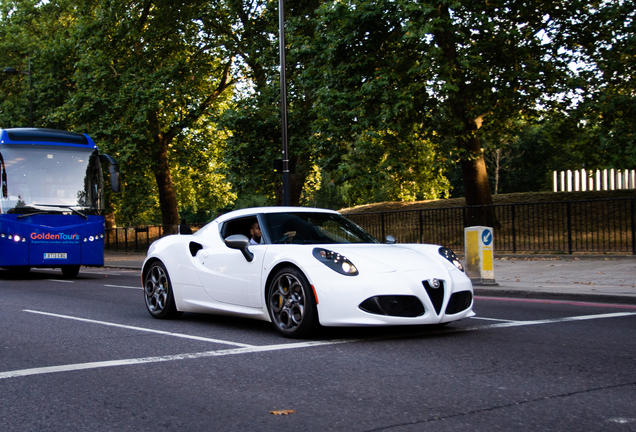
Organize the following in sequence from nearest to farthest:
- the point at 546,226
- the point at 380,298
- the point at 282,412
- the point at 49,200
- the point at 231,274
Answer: the point at 282,412 → the point at 380,298 → the point at 231,274 → the point at 49,200 → the point at 546,226

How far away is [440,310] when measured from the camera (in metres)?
6.43

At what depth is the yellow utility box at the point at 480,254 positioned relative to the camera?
41.4 feet

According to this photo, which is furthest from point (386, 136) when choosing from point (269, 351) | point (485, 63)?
point (269, 351)

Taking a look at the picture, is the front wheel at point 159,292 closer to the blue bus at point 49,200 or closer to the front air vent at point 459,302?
the front air vent at point 459,302

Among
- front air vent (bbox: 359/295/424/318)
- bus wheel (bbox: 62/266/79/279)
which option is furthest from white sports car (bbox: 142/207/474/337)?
bus wheel (bbox: 62/266/79/279)

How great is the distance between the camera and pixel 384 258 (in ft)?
21.6

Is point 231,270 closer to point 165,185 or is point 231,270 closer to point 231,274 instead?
point 231,274

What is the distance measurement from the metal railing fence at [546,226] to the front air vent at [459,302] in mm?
11470

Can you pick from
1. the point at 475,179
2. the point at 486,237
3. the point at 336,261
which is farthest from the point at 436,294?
the point at 475,179

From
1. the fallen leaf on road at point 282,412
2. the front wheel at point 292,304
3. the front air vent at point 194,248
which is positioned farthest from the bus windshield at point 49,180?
the fallen leaf on road at point 282,412

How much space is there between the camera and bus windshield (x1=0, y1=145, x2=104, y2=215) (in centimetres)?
1617

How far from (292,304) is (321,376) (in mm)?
1704

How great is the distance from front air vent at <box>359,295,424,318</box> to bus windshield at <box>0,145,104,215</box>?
40.9 ft

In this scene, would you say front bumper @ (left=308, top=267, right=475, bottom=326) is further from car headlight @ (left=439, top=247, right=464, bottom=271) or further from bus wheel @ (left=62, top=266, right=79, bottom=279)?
bus wheel @ (left=62, top=266, right=79, bottom=279)
